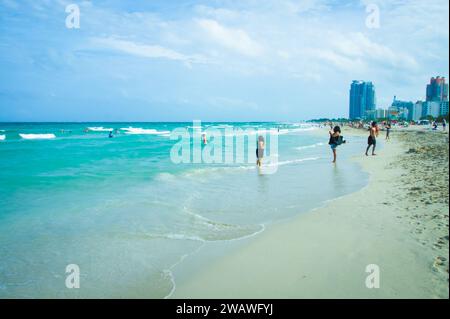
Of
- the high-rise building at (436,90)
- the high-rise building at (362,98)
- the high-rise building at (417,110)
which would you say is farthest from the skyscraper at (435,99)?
the high-rise building at (362,98)

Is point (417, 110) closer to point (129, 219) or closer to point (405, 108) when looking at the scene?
point (405, 108)

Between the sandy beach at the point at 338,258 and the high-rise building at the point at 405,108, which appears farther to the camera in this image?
the high-rise building at the point at 405,108

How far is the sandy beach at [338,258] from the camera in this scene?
11.4ft

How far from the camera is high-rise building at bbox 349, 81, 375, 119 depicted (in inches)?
5965

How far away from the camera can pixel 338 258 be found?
14.0 feet

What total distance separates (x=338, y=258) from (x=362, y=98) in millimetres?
167614

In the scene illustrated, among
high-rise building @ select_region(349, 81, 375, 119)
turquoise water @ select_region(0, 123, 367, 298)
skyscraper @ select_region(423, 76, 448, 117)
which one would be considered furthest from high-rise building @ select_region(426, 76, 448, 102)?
turquoise water @ select_region(0, 123, 367, 298)

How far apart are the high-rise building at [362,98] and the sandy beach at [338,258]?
524 ft

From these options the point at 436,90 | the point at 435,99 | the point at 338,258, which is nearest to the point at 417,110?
the point at 435,99

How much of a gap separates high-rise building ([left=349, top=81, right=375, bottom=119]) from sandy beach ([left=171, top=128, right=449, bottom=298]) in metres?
160

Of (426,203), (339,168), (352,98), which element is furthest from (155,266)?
(352,98)

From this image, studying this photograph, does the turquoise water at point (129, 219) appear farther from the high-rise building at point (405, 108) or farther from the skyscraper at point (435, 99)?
the high-rise building at point (405, 108)
